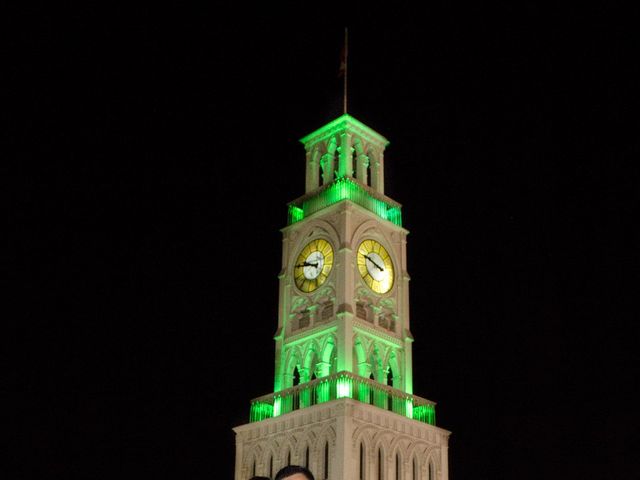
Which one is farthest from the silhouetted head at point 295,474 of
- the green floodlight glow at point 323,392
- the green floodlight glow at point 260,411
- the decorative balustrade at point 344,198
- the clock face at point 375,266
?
the decorative balustrade at point 344,198

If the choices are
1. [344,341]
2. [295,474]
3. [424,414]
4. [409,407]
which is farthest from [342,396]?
[295,474]

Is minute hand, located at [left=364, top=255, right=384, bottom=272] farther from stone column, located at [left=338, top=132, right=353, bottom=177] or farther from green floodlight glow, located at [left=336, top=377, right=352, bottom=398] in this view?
green floodlight glow, located at [left=336, top=377, right=352, bottom=398]

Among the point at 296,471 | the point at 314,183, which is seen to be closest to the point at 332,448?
the point at 314,183

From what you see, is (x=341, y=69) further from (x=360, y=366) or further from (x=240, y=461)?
(x=240, y=461)

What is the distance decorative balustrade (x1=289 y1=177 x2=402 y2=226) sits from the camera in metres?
42.2

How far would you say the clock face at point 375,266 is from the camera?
136 ft

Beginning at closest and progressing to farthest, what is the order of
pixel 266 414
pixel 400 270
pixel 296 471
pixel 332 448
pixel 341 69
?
1. pixel 296 471
2. pixel 332 448
3. pixel 266 414
4. pixel 400 270
5. pixel 341 69

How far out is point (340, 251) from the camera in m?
40.7

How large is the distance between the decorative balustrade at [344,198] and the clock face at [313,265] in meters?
1.62

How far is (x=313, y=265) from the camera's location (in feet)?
138

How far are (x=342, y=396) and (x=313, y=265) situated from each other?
25.3 feet

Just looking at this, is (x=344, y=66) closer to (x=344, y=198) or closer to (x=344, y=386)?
(x=344, y=198)

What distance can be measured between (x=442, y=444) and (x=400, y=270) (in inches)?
318

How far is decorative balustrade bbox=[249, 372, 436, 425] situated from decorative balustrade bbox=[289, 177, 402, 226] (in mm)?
8543
